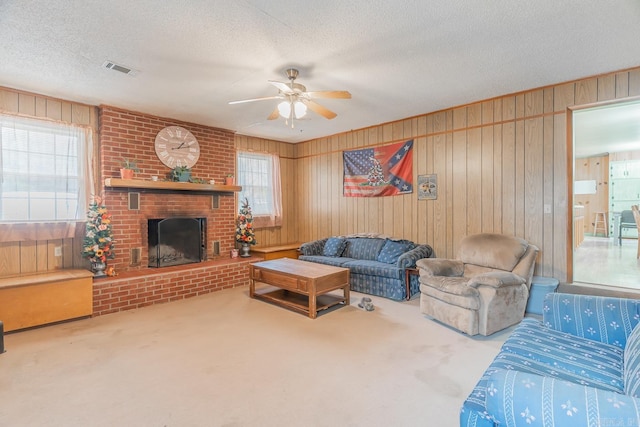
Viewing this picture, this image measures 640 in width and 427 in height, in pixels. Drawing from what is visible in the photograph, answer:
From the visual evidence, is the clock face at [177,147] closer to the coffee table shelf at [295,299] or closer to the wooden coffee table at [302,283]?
the wooden coffee table at [302,283]

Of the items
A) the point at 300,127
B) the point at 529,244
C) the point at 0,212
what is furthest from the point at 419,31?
the point at 0,212

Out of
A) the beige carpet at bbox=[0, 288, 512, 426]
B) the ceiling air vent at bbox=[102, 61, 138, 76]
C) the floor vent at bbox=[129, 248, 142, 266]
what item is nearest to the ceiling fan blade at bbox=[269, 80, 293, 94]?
the ceiling air vent at bbox=[102, 61, 138, 76]

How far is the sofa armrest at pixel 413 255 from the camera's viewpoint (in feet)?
14.2

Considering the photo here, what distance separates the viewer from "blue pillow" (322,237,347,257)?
214 inches

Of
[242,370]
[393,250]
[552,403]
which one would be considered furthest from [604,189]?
[242,370]

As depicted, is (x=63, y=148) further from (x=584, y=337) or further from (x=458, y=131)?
(x=584, y=337)

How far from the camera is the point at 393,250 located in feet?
15.7

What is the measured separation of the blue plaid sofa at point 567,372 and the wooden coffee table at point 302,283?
2.08 metres

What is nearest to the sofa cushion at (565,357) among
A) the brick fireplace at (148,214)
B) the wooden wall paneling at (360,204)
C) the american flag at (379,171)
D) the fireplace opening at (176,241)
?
the american flag at (379,171)

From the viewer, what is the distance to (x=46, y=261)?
3.93 m

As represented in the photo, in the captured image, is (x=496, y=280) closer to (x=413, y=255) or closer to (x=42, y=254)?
(x=413, y=255)

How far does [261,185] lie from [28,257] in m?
3.58

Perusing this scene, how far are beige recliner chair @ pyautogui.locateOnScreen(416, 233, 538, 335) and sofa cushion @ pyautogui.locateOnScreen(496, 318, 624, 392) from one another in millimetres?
1002

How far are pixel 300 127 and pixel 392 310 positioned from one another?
3.38m
